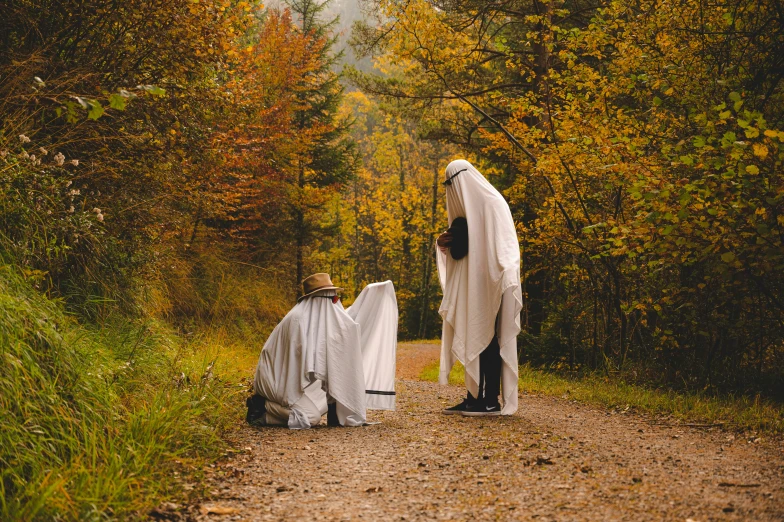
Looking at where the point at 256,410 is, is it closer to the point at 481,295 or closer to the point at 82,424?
the point at 82,424

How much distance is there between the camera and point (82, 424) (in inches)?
155

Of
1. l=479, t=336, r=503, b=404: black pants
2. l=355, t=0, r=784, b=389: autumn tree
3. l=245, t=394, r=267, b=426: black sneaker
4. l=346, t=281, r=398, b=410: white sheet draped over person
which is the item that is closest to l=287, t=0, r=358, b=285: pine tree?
l=355, t=0, r=784, b=389: autumn tree

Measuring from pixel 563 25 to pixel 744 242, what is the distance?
9546 mm

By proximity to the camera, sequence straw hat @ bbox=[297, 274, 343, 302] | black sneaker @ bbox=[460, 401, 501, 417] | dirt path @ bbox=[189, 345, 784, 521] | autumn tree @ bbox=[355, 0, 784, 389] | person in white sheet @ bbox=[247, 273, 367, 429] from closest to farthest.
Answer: dirt path @ bbox=[189, 345, 784, 521], person in white sheet @ bbox=[247, 273, 367, 429], autumn tree @ bbox=[355, 0, 784, 389], straw hat @ bbox=[297, 274, 343, 302], black sneaker @ bbox=[460, 401, 501, 417]

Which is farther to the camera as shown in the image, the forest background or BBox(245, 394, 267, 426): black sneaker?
BBox(245, 394, 267, 426): black sneaker

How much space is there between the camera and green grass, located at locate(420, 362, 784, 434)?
5.81 m

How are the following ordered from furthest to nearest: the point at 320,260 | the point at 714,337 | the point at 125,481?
1. the point at 320,260
2. the point at 714,337
3. the point at 125,481

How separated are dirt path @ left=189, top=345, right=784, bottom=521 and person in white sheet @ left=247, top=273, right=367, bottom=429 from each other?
0.21 meters

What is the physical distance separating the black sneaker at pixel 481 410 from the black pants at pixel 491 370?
→ 0.14 ft

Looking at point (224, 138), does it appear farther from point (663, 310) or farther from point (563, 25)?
point (563, 25)

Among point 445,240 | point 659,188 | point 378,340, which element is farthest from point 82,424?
point 659,188

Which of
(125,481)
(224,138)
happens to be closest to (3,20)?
(224,138)

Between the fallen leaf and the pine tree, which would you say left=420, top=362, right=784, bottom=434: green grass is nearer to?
the fallen leaf

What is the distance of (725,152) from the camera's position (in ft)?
20.8
